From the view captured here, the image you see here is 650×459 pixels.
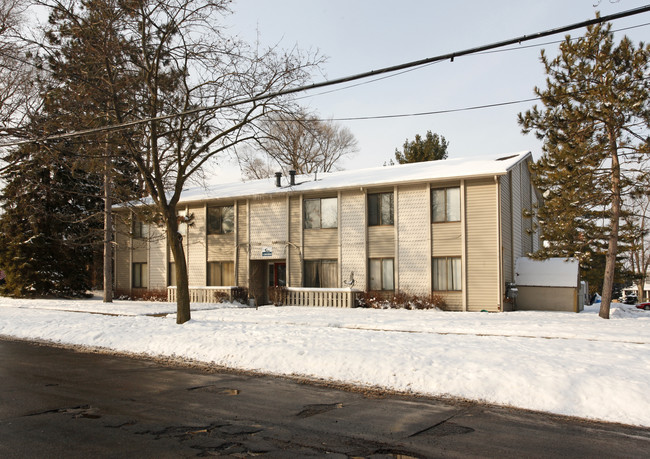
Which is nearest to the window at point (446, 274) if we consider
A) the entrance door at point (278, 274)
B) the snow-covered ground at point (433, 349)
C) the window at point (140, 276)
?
the snow-covered ground at point (433, 349)

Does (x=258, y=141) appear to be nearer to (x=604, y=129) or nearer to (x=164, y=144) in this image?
(x=164, y=144)

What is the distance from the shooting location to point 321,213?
26250mm

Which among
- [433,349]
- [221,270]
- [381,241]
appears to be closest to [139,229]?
[221,270]

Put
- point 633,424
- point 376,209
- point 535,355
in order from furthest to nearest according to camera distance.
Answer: point 376,209 < point 535,355 < point 633,424

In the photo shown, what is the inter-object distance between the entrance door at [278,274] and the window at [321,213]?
2802 millimetres

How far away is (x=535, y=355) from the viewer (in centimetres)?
1048

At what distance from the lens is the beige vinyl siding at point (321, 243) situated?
25734mm

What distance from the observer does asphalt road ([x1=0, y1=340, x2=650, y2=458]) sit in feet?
18.9

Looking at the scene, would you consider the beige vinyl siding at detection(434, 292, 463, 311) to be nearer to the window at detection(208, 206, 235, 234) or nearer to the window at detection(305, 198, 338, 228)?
the window at detection(305, 198, 338, 228)

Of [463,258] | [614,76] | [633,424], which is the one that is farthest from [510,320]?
[633,424]

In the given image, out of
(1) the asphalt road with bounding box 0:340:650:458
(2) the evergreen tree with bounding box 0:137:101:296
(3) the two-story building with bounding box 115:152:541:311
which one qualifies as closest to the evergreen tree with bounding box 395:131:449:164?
(3) the two-story building with bounding box 115:152:541:311

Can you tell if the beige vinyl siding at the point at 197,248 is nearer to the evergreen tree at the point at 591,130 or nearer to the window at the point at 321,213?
the window at the point at 321,213

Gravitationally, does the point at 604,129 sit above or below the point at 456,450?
above

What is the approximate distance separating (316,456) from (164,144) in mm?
Answer: 14351
